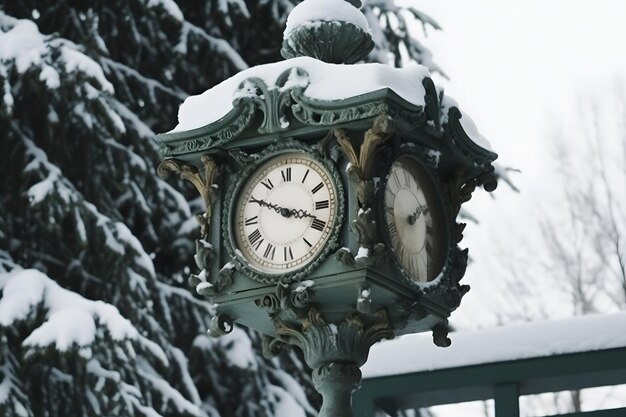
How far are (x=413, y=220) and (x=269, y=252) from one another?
42cm

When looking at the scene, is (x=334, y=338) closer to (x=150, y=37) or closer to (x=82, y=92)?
(x=82, y=92)

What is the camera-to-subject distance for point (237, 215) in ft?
13.3

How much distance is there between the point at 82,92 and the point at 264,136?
16.1ft

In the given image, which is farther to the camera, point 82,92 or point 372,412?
point 82,92

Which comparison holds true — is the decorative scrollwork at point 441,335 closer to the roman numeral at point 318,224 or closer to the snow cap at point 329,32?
the roman numeral at point 318,224

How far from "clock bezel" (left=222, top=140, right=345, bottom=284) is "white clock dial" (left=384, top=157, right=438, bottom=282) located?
0.15 meters

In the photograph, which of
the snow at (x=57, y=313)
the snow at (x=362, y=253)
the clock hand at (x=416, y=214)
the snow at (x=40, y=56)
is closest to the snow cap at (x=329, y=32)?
the clock hand at (x=416, y=214)

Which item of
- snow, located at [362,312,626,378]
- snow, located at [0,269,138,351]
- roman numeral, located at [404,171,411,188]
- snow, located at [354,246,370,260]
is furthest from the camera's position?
snow, located at [0,269,138,351]

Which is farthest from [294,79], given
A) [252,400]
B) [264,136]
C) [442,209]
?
[252,400]

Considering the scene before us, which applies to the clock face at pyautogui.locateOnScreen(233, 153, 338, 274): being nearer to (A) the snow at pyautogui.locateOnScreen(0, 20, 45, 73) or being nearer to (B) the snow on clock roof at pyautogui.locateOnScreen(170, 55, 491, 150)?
(B) the snow on clock roof at pyautogui.locateOnScreen(170, 55, 491, 150)

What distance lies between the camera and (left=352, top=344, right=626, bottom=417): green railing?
547cm

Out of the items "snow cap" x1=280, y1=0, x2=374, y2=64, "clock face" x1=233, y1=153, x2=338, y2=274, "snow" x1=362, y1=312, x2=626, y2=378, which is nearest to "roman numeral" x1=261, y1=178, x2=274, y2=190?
"clock face" x1=233, y1=153, x2=338, y2=274

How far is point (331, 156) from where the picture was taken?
3.93 metres

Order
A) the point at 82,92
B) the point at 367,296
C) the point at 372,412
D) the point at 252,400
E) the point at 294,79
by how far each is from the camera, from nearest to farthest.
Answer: the point at 367,296 → the point at 294,79 → the point at 372,412 → the point at 82,92 → the point at 252,400
